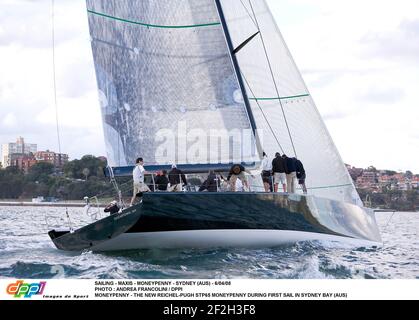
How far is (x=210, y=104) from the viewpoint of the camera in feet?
45.2

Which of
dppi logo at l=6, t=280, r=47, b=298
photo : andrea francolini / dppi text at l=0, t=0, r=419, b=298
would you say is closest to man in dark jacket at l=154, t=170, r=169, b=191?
photo : andrea francolini / dppi text at l=0, t=0, r=419, b=298

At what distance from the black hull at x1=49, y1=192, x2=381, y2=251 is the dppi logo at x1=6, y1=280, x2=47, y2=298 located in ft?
17.5

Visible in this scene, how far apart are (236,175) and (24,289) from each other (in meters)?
7.08

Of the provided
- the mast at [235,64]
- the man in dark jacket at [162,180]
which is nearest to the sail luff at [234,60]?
the mast at [235,64]

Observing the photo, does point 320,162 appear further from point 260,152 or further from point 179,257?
point 179,257

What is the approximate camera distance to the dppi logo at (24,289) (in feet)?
19.3

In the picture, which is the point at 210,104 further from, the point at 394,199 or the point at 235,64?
the point at 394,199

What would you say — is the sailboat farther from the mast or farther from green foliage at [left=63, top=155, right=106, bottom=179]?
green foliage at [left=63, top=155, right=106, bottom=179]

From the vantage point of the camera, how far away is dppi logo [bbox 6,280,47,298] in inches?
232

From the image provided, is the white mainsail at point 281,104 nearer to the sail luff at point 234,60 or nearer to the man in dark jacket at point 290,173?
the sail luff at point 234,60

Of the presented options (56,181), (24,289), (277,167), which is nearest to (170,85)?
(277,167)

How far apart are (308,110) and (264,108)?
0.88m

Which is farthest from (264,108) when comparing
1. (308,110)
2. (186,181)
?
(186,181)

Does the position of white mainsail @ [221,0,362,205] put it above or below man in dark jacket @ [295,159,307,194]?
above
